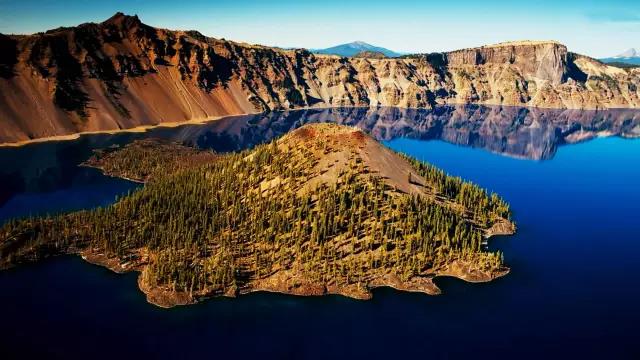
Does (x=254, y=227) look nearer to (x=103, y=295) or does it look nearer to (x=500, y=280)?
(x=103, y=295)

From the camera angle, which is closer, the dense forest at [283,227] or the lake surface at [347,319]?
the lake surface at [347,319]

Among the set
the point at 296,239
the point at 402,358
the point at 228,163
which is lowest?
the point at 402,358

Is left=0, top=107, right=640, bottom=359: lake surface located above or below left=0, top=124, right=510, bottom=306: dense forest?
below

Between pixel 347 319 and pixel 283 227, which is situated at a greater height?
pixel 283 227

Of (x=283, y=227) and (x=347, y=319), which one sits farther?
(x=283, y=227)

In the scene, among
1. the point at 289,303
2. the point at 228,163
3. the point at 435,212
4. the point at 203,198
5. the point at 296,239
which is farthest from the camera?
the point at 228,163

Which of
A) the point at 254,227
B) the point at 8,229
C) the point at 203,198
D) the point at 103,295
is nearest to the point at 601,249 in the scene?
Result: the point at 254,227

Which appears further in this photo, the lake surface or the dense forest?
the dense forest

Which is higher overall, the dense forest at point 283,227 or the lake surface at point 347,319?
the dense forest at point 283,227
